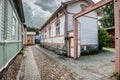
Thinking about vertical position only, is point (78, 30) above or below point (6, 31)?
above

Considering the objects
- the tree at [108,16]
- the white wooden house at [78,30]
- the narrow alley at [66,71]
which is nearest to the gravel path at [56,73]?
the narrow alley at [66,71]

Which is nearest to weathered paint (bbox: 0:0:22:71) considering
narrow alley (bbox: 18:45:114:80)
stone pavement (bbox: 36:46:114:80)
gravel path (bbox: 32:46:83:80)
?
narrow alley (bbox: 18:45:114:80)

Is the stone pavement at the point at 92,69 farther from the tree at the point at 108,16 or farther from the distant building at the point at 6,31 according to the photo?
the tree at the point at 108,16

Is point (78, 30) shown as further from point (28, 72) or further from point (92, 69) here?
point (28, 72)

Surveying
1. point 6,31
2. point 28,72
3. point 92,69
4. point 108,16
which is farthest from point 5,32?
point 108,16

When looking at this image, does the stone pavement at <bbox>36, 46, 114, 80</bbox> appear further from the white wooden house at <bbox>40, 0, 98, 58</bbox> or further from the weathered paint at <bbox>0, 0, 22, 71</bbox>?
the weathered paint at <bbox>0, 0, 22, 71</bbox>

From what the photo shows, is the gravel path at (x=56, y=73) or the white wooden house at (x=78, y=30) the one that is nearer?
the gravel path at (x=56, y=73)

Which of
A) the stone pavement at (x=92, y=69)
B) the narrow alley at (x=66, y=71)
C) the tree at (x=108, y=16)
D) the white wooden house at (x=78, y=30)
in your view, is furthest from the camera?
the tree at (x=108, y=16)

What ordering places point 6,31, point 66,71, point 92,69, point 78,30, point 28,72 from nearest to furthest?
1. point 6,31
2. point 28,72
3. point 66,71
4. point 92,69
5. point 78,30

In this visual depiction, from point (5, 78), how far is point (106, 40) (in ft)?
41.2

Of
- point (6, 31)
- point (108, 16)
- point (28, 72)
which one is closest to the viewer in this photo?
point (6, 31)

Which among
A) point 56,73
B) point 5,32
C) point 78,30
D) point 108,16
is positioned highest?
point 108,16

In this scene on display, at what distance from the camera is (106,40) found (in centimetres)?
1494

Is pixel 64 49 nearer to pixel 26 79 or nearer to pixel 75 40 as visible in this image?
pixel 75 40
